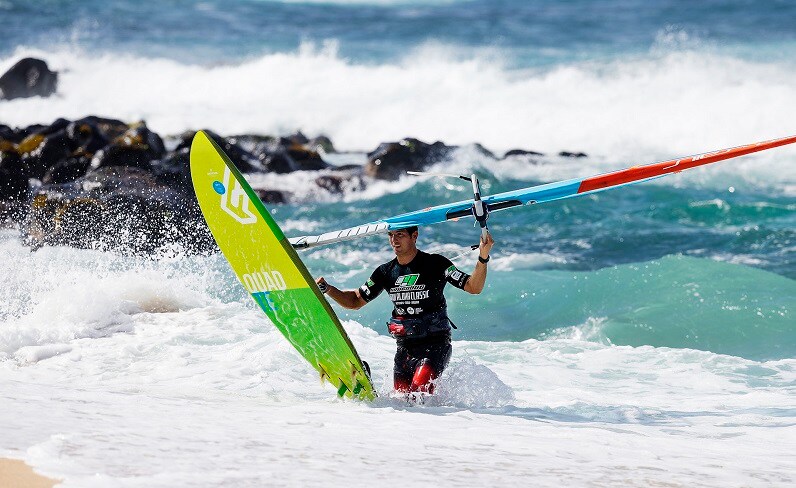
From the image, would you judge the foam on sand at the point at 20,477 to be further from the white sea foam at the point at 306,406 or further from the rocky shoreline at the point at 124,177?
the rocky shoreline at the point at 124,177

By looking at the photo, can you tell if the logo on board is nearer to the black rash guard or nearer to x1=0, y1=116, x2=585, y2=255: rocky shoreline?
the black rash guard

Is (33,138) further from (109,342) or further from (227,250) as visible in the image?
(227,250)

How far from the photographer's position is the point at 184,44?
120ft

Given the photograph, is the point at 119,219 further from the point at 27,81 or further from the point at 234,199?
the point at 27,81

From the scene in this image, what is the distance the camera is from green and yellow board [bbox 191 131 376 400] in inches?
234

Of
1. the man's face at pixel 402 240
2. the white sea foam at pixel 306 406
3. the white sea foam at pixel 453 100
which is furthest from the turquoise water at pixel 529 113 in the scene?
the man's face at pixel 402 240

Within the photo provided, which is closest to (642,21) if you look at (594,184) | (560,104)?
(560,104)

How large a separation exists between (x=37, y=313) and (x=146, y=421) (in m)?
3.64

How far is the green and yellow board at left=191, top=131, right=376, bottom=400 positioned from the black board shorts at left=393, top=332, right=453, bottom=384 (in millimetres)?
260

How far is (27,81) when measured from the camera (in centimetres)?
2833

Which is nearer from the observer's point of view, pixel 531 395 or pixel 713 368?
pixel 531 395

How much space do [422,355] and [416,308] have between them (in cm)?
31

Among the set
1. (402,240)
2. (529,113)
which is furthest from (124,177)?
(529,113)

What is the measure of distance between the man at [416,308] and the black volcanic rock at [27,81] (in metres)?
23.9
